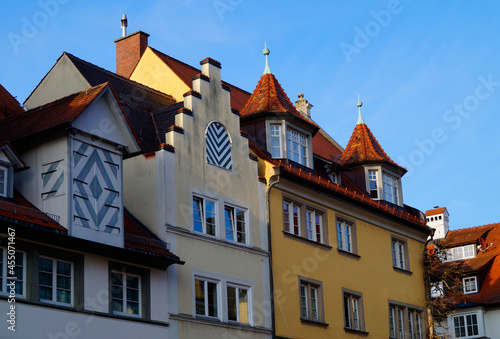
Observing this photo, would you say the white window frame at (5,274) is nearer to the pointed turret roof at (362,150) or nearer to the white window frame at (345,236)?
the white window frame at (345,236)

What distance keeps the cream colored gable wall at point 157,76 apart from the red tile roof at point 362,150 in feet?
32.3

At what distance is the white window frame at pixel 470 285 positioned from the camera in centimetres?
6097

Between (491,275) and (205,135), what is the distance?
105 feet

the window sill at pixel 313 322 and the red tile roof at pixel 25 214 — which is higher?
the red tile roof at pixel 25 214

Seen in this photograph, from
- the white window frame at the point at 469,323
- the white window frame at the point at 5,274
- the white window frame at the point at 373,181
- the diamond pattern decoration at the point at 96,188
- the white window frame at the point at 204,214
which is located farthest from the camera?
the white window frame at the point at 469,323

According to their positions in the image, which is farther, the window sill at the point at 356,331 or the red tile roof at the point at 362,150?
the red tile roof at the point at 362,150

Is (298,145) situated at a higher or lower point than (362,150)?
lower

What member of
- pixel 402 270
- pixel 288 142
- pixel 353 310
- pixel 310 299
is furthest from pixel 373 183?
pixel 310 299

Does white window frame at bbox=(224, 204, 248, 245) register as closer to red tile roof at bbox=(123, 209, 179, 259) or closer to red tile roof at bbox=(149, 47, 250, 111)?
red tile roof at bbox=(123, 209, 179, 259)

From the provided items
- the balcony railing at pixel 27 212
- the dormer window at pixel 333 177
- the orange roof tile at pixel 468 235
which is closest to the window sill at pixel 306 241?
the dormer window at pixel 333 177

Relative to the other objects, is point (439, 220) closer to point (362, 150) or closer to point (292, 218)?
point (362, 150)

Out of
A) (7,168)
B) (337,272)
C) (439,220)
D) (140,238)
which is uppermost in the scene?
(439,220)

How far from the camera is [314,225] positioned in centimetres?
4003

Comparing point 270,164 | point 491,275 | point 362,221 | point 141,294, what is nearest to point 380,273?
point 362,221
